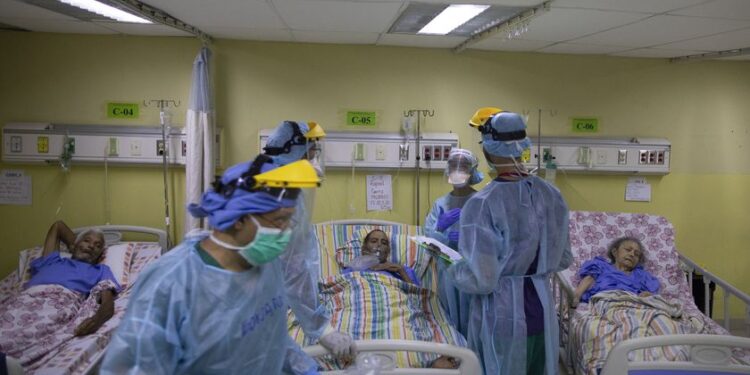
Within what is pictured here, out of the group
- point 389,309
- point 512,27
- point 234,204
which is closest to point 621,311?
point 389,309

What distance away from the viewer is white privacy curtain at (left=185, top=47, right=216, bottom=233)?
337 centimetres

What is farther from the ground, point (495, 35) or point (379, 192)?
point (495, 35)

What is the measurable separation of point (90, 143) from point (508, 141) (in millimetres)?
2937

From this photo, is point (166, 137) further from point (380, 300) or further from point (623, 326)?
point (623, 326)

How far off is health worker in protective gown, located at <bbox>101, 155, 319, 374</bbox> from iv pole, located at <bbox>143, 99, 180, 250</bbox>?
2446 millimetres

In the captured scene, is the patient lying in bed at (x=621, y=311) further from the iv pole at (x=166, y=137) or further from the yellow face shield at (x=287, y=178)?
the iv pole at (x=166, y=137)

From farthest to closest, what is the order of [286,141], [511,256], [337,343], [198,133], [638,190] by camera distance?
[638,190] → [198,133] → [286,141] → [511,256] → [337,343]

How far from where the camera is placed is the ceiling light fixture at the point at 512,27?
2.57 meters

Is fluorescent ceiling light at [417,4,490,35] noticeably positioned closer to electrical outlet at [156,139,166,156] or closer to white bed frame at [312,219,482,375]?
white bed frame at [312,219,482,375]

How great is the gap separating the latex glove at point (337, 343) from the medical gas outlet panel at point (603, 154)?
2613 mm

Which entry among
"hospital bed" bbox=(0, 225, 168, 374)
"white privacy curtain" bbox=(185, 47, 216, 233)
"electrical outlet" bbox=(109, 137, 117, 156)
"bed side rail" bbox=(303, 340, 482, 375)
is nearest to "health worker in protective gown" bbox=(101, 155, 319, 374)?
"bed side rail" bbox=(303, 340, 482, 375)

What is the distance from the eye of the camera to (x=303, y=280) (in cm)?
189

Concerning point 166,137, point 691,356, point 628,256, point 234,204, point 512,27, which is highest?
point 512,27

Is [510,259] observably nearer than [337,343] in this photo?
No
